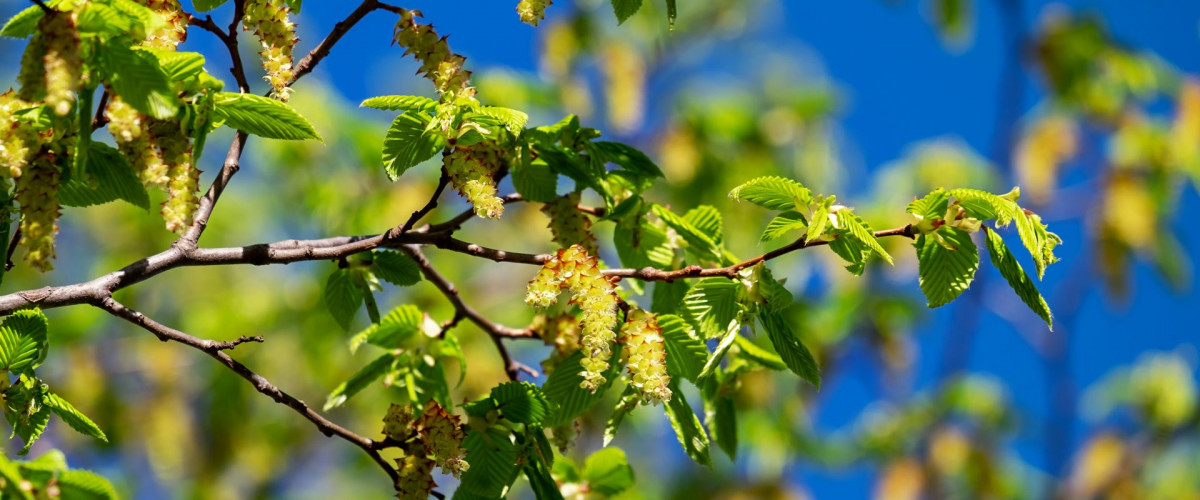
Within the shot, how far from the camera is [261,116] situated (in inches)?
70.7

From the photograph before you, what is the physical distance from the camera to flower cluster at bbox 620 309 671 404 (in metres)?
1.76

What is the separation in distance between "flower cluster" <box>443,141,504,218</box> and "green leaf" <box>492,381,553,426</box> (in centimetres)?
39

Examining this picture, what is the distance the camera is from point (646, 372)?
70.1 inches

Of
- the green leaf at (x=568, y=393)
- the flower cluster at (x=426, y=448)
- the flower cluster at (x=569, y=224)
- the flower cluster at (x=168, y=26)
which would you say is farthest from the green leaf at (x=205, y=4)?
the green leaf at (x=568, y=393)

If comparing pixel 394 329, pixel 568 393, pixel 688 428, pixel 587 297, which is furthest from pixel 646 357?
pixel 394 329

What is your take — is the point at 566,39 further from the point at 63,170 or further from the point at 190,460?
the point at 63,170

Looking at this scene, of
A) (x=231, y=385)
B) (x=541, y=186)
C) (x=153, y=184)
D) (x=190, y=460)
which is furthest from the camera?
(x=190, y=460)

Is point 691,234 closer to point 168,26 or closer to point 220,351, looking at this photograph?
point 220,351

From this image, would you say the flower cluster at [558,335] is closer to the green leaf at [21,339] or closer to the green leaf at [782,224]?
the green leaf at [782,224]

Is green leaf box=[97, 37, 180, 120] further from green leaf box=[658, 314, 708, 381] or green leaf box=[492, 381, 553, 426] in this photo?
green leaf box=[658, 314, 708, 381]

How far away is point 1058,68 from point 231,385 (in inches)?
244

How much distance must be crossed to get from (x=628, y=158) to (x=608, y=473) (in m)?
0.77

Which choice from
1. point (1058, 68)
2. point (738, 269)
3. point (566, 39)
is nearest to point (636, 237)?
point (738, 269)

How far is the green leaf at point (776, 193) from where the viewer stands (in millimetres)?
1847
